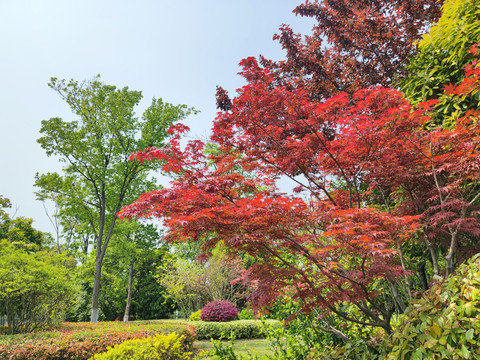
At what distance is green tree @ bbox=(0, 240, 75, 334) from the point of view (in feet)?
26.5

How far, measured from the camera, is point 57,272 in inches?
340

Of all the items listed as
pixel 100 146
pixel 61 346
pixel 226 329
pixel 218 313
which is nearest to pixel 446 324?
pixel 61 346

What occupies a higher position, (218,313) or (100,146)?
(100,146)

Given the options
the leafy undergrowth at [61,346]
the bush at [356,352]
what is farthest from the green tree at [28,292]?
the bush at [356,352]

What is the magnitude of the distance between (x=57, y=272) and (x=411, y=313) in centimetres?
913

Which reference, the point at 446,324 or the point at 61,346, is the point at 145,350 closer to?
the point at 61,346

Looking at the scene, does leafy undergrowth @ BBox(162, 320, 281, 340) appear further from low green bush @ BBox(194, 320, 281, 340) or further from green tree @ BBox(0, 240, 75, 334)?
green tree @ BBox(0, 240, 75, 334)

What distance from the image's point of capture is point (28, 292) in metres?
8.59

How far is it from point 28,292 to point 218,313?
21.2 feet

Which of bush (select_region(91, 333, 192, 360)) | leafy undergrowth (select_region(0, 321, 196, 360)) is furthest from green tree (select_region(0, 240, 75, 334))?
bush (select_region(91, 333, 192, 360))

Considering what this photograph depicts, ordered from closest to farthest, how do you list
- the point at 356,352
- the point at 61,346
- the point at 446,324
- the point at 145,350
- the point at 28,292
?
the point at 446,324
the point at 356,352
the point at 145,350
the point at 61,346
the point at 28,292

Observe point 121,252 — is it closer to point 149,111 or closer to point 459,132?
point 149,111

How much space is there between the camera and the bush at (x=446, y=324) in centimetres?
226

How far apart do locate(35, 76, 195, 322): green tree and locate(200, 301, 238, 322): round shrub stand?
19.2ft
